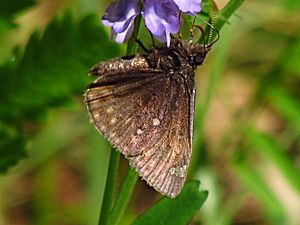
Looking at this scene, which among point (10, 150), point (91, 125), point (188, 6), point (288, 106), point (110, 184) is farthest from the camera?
point (91, 125)

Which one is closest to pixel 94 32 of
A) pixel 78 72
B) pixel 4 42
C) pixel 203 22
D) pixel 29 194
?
pixel 78 72

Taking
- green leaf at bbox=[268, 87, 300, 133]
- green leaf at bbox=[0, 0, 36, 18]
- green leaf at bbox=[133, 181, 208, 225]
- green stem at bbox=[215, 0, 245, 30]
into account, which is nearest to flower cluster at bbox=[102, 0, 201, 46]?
green stem at bbox=[215, 0, 245, 30]

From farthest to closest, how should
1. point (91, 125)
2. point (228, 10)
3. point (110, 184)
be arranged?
point (91, 125) < point (228, 10) < point (110, 184)

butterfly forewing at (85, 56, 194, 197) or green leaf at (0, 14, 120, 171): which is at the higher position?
butterfly forewing at (85, 56, 194, 197)

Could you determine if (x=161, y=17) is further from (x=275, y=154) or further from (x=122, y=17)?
(x=275, y=154)

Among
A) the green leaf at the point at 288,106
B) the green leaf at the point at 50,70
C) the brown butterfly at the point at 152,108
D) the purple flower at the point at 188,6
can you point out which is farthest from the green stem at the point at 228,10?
the green leaf at the point at 288,106

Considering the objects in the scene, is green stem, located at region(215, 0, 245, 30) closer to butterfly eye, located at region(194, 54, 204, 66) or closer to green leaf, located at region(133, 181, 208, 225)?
butterfly eye, located at region(194, 54, 204, 66)

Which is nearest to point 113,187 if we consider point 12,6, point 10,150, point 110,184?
point 110,184

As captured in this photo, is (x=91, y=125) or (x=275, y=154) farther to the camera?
(x=91, y=125)
